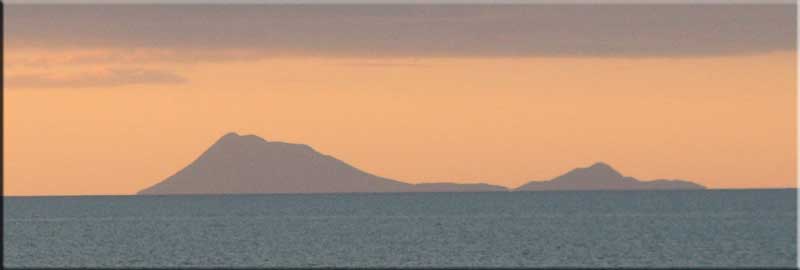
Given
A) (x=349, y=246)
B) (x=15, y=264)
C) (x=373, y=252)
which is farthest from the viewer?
(x=349, y=246)

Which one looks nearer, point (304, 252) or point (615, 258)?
point (615, 258)

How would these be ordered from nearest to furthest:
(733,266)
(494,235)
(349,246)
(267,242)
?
(733,266), (349,246), (267,242), (494,235)

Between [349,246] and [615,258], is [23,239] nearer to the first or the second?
[349,246]

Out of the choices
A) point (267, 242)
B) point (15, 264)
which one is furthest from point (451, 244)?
point (15, 264)

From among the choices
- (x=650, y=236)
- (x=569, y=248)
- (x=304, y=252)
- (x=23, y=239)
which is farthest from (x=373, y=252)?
(x=23, y=239)

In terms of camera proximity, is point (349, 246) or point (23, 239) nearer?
point (349, 246)

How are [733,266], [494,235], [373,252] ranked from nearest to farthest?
[733,266], [373,252], [494,235]

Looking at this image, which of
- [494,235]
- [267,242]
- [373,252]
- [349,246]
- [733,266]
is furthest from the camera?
[494,235]

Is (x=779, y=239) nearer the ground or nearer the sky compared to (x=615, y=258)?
nearer the sky

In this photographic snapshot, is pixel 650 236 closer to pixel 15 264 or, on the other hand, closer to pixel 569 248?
pixel 569 248

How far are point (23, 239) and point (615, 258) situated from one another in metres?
68.0

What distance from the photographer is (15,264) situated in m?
96.5

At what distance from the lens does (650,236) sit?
433 ft

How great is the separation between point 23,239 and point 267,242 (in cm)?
2939
